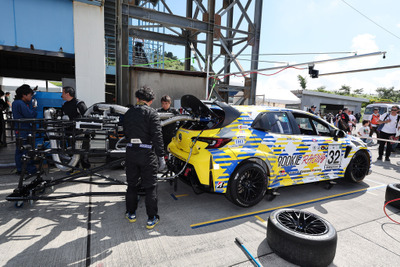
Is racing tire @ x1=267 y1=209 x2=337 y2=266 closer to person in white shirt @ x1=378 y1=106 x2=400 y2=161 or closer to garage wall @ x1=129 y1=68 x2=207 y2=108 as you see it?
garage wall @ x1=129 y1=68 x2=207 y2=108

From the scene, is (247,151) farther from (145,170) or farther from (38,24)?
(38,24)

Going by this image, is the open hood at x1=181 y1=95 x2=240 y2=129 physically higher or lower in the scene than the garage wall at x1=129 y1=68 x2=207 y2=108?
lower

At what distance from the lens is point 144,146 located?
288 cm

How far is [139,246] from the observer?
260 cm

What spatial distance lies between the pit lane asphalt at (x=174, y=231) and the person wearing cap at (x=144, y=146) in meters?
0.47

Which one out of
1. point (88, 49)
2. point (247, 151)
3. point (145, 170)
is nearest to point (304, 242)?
point (247, 151)

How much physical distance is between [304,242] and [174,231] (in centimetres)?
154

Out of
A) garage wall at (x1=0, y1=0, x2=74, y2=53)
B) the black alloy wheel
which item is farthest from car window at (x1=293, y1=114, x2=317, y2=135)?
garage wall at (x1=0, y1=0, x2=74, y2=53)

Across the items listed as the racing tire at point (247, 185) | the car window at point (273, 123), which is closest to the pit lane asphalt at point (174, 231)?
the racing tire at point (247, 185)

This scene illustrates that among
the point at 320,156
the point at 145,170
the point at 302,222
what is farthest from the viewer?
the point at 320,156

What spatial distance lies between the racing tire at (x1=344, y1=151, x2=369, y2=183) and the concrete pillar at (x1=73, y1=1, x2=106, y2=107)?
22.1 feet

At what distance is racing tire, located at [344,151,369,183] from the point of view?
15.6ft

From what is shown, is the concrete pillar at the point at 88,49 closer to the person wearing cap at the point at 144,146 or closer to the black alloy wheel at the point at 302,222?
the person wearing cap at the point at 144,146

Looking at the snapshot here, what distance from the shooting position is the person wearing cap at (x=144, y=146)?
9.42ft
